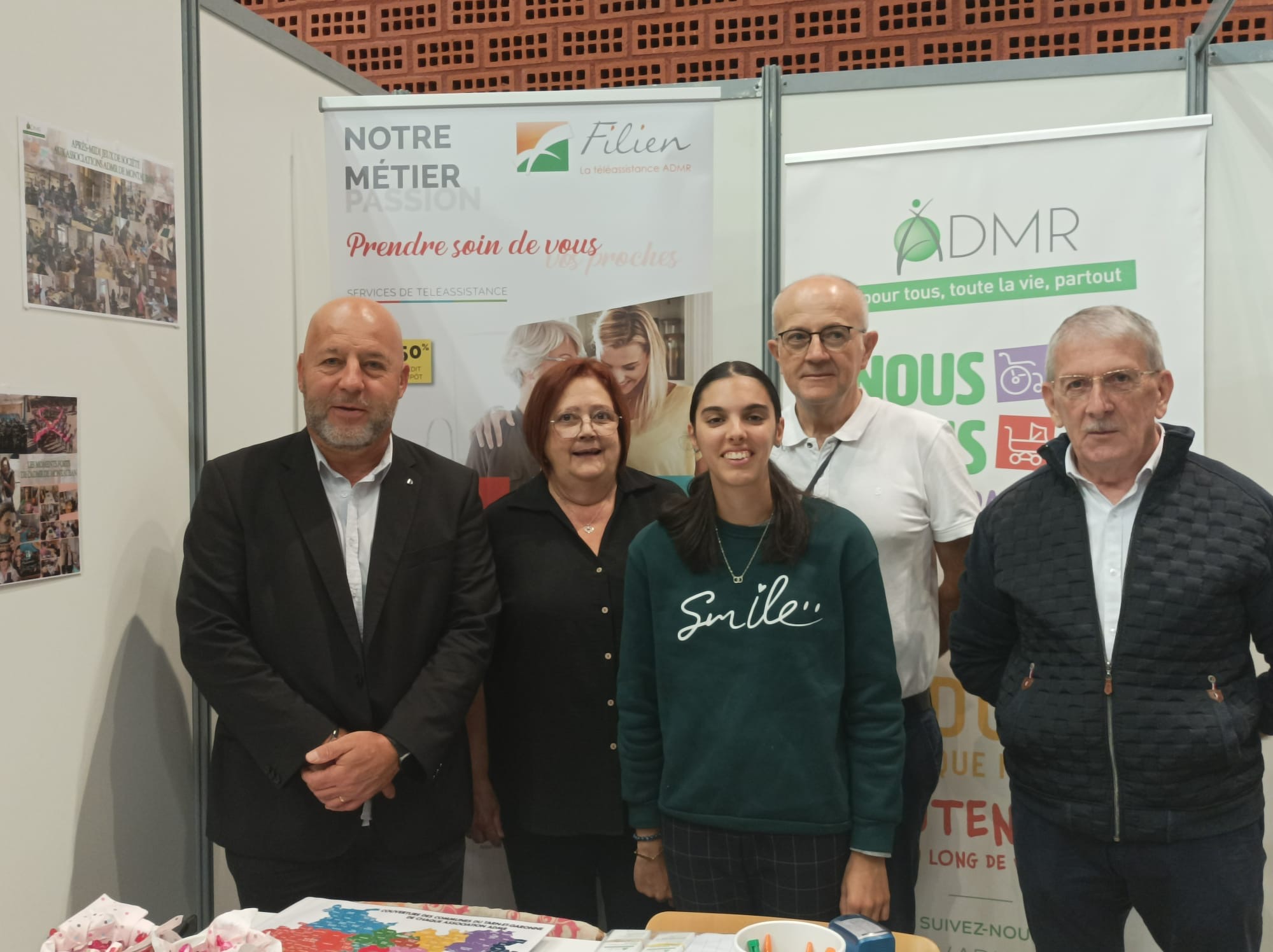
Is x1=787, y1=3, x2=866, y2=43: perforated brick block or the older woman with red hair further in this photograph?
x1=787, y1=3, x2=866, y2=43: perforated brick block

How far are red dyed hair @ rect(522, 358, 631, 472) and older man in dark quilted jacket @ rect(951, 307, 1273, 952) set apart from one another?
0.93 m

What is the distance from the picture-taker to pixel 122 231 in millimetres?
2309

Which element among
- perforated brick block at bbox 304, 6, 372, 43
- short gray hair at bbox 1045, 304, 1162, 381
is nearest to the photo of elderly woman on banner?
short gray hair at bbox 1045, 304, 1162, 381

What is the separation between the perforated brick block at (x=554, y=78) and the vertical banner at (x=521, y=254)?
4.49 feet

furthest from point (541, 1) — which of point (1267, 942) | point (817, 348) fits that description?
point (1267, 942)

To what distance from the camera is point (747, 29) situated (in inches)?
154

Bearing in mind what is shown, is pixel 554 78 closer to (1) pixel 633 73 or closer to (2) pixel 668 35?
(1) pixel 633 73

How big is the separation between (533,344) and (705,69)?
1.78m

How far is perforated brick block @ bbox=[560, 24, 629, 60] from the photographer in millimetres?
4031

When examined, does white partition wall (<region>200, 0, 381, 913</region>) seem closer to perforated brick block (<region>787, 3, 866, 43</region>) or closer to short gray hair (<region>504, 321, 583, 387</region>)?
short gray hair (<region>504, 321, 583, 387</region>)

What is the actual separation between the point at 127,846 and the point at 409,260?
1.66 meters

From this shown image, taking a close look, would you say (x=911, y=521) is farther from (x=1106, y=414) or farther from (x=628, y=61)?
(x=628, y=61)

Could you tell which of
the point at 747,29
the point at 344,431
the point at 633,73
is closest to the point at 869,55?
the point at 747,29

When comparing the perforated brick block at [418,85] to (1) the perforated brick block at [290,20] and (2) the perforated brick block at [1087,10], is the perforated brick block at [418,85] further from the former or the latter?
(2) the perforated brick block at [1087,10]
